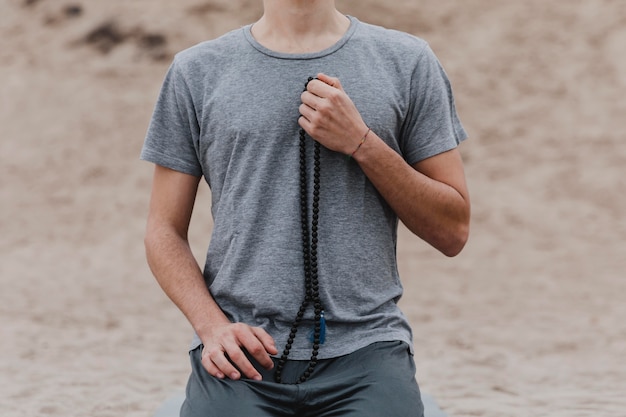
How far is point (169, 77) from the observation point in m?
2.13

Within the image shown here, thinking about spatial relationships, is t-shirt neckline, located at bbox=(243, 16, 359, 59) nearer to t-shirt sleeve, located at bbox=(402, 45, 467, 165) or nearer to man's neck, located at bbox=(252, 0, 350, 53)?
man's neck, located at bbox=(252, 0, 350, 53)

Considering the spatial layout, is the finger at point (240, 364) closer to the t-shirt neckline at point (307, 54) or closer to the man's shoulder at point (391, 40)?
the t-shirt neckline at point (307, 54)

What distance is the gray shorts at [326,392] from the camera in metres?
1.89

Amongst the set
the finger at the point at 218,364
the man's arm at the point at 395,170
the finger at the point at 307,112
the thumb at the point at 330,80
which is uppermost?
the thumb at the point at 330,80

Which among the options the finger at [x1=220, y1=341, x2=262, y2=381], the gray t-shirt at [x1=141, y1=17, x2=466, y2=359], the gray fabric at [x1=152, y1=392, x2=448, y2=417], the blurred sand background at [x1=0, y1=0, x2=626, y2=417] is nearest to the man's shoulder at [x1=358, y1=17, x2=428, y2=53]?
the gray t-shirt at [x1=141, y1=17, x2=466, y2=359]

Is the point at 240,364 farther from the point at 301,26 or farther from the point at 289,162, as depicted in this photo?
the point at 301,26

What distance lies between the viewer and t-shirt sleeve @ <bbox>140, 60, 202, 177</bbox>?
2105mm

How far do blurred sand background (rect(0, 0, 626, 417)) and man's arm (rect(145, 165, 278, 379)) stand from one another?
7.83ft

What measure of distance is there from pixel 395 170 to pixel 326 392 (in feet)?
1.56

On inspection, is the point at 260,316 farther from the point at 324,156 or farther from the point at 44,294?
the point at 44,294

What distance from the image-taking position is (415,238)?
27.6 ft

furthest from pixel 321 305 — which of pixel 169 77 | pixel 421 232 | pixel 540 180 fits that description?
pixel 540 180

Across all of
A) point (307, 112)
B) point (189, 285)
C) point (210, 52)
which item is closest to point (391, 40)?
point (307, 112)

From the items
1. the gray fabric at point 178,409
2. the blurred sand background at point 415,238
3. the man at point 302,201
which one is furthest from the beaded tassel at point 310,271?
the blurred sand background at point 415,238
